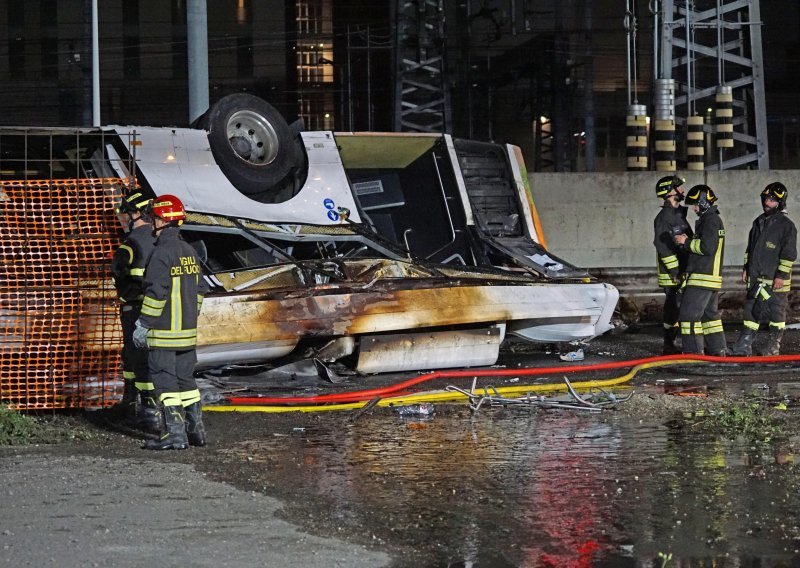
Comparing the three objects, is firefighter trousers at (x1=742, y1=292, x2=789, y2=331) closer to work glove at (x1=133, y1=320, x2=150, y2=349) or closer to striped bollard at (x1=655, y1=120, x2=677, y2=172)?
striped bollard at (x1=655, y1=120, x2=677, y2=172)

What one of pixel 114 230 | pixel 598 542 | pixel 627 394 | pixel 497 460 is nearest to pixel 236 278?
pixel 114 230

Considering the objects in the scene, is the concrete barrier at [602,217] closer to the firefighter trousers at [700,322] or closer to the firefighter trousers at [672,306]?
the firefighter trousers at [672,306]

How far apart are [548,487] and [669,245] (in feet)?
18.7

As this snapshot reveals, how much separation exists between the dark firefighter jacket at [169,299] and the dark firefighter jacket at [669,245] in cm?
536

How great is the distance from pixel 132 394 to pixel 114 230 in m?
1.15

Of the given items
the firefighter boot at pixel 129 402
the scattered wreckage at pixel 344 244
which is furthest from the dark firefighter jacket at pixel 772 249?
the firefighter boot at pixel 129 402

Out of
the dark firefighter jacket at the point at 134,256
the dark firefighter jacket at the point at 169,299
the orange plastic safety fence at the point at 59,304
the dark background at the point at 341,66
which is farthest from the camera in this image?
the dark background at the point at 341,66

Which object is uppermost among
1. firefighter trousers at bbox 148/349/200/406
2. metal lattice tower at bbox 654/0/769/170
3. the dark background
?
the dark background

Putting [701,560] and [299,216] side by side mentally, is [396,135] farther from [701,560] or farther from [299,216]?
[701,560]

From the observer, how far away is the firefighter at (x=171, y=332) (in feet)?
24.2

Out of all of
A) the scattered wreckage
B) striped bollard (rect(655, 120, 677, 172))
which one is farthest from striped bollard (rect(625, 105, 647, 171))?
the scattered wreckage

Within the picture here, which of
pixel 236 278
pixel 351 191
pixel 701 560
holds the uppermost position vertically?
pixel 351 191

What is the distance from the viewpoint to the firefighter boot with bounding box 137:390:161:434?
26.0 feet

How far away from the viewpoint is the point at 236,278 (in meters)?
10.7
